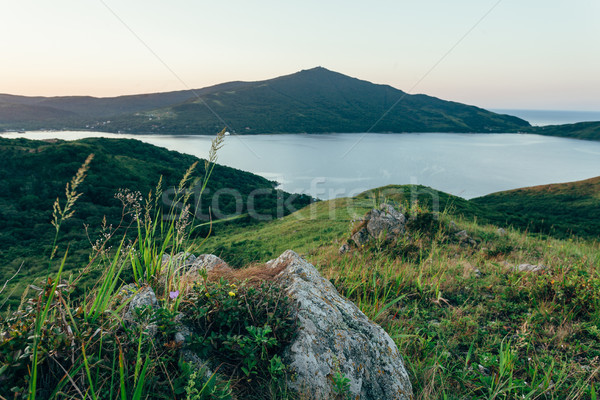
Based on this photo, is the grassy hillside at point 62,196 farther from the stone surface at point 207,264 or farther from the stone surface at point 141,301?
the stone surface at point 141,301

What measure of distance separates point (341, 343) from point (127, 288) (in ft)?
7.33

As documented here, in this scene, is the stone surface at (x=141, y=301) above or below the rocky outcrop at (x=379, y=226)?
above

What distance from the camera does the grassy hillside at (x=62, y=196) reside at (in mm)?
38438

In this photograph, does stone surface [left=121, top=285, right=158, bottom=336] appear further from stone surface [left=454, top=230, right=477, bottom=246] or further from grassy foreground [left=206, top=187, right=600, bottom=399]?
stone surface [left=454, top=230, right=477, bottom=246]

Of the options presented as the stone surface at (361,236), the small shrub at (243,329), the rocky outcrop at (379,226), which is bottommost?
the stone surface at (361,236)

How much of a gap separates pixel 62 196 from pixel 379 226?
72.1m

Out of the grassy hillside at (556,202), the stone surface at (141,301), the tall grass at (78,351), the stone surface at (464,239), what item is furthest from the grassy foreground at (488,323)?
the grassy hillside at (556,202)

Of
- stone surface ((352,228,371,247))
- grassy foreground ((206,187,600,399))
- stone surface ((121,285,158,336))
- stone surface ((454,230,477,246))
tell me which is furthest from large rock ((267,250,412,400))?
stone surface ((454,230,477,246))

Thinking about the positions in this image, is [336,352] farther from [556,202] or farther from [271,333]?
[556,202]

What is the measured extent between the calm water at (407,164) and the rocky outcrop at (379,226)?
65.9m

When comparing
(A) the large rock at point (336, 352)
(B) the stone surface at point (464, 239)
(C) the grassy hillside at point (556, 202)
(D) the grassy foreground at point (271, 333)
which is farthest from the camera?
(C) the grassy hillside at point (556, 202)

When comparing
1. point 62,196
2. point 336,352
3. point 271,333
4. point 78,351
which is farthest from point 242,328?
point 62,196

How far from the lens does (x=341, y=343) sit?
2678 millimetres

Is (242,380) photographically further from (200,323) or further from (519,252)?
(519,252)
